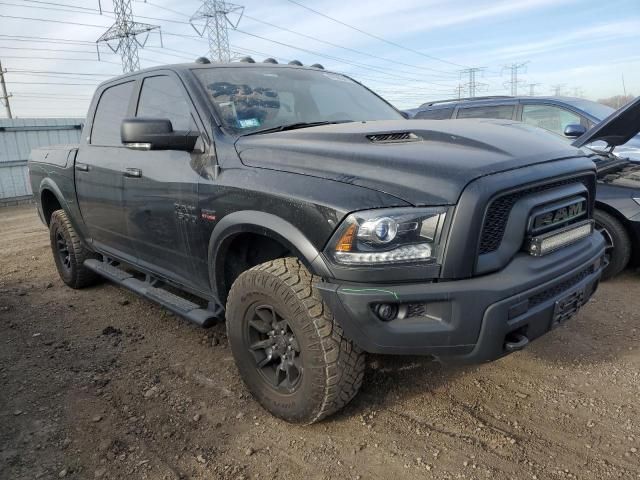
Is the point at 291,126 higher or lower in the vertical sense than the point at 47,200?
higher

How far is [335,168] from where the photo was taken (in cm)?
240

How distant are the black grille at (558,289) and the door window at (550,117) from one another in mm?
4648

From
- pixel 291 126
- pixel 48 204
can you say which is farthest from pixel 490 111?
pixel 48 204

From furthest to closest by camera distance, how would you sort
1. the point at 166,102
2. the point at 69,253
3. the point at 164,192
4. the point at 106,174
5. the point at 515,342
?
A: 1. the point at 69,253
2. the point at 106,174
3. the point at 166,102
4. the point at 164,192
5. the point at 515,342

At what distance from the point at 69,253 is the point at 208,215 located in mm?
2920

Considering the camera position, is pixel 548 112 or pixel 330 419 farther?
pixel 548 112

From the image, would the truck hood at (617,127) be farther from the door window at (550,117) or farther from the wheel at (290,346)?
the wheel at (290,346)

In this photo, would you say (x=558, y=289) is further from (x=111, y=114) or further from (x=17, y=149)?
(x=17, y=149)

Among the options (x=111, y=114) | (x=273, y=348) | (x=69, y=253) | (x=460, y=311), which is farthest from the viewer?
(x=69, y=253)

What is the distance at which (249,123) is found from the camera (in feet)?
10.2

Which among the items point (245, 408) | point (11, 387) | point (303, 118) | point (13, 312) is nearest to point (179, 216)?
point (303, 118)

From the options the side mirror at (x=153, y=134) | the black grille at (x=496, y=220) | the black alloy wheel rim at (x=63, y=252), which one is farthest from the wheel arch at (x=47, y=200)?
the black grille at (x=496, y=220)

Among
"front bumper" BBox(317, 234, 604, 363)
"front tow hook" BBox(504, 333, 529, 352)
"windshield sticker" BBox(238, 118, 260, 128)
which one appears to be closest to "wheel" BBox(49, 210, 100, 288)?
"windshield sticker" BBox(238, 118, 260, 128)

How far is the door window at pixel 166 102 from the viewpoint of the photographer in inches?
129
